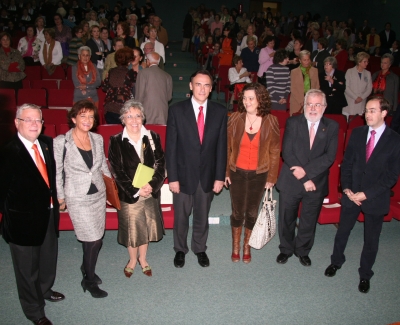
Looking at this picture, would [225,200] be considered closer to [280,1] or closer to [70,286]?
[70,286]

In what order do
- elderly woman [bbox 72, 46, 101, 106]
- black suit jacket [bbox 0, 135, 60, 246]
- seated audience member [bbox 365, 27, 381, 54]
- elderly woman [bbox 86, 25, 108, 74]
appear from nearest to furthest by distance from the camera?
black suit jacket [bbox 0, 135, 60, 246] < elderly woman [bbox 72, 46, 101, 106] < elderly woman [bbox 86, 25, 108, 74] < seated audience member [bbox 365, 27, 381, 54]

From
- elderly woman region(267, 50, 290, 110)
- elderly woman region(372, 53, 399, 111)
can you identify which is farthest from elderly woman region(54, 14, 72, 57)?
elderly woman region(372, 53, 399, 111)

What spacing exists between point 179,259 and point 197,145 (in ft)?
3.54

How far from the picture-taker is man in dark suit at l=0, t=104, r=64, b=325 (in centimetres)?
252

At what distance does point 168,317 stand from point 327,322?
1.18 m

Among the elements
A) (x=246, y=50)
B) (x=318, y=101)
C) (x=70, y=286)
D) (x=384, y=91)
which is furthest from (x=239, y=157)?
(x=246, y=50)

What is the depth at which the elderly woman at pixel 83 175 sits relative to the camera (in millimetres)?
2816

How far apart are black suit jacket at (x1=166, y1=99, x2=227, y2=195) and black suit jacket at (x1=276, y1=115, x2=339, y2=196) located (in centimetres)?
58

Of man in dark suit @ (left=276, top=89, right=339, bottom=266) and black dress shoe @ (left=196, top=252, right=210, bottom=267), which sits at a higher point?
man in dark suit @ (left=276, top=89, right=339, bottom=266)

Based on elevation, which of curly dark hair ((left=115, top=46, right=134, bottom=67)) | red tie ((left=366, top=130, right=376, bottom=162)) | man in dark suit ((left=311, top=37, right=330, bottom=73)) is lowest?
red tie ((left=366, top=130, right=376, bottom=162))

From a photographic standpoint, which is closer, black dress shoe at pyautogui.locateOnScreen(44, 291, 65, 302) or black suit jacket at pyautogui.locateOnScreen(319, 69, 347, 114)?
black dress shoe at pyautogui.locateOnScreen(44, 291, 65, 302)

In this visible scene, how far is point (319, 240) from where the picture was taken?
161 inches

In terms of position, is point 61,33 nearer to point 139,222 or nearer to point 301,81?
point 301,81

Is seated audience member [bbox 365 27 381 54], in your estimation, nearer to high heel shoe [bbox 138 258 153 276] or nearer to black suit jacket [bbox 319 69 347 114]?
black suit jacket [bbox 319 69 347 114]
